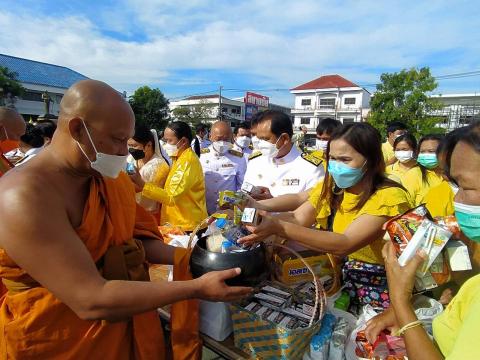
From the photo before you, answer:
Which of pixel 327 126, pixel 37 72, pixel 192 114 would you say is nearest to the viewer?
pixel 327 126

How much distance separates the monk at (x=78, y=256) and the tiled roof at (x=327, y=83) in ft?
191

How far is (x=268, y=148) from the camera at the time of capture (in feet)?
11.3

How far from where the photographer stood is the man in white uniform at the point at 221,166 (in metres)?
4.90

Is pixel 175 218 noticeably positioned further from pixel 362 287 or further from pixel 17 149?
pixel 17 149

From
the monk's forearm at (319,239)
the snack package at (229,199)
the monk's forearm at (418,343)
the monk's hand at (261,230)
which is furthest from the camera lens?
the snack package at (229,199)

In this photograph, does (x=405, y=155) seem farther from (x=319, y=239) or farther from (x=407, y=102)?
(x=407, y=102)

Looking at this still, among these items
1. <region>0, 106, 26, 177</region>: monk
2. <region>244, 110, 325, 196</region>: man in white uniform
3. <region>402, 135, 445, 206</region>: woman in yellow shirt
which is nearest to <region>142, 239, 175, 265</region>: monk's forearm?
<region>244, 110, 325, 196</region>: man in white uniform

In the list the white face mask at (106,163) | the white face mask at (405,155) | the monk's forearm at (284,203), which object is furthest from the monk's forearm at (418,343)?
the white face mask at (405,155)

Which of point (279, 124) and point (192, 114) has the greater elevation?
point (192, 114)

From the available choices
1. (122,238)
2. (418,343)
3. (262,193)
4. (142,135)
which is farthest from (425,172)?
(122,238)

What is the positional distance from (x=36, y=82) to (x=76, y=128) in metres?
48.8

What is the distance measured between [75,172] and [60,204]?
213mm

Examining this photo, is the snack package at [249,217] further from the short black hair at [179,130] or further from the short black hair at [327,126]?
the short black hair at [327,126]

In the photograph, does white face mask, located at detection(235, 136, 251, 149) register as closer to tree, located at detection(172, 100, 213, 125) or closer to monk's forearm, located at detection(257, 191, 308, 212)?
monk's forearm, located at detection(257, 191, 308, 212)
